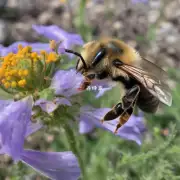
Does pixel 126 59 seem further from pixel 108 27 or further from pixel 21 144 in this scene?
pixel 108 27

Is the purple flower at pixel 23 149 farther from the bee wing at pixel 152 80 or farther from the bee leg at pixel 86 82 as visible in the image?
the bee wing at pixel 152 80

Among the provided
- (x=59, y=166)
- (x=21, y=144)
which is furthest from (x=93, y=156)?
(x=21, y=144)

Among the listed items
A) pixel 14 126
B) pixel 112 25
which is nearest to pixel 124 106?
pixel 14 126

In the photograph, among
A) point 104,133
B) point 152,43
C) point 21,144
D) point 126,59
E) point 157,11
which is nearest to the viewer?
point 21,144

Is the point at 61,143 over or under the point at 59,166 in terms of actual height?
under

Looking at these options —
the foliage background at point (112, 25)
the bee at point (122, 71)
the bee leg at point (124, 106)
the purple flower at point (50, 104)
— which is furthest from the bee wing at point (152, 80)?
the foliage background at point (112, 25)

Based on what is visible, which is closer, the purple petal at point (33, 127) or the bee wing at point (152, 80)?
the bee wing at point (152, 80)

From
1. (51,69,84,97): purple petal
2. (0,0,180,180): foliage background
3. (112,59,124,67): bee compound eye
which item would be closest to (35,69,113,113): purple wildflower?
(51,69,84,97): purple petal
